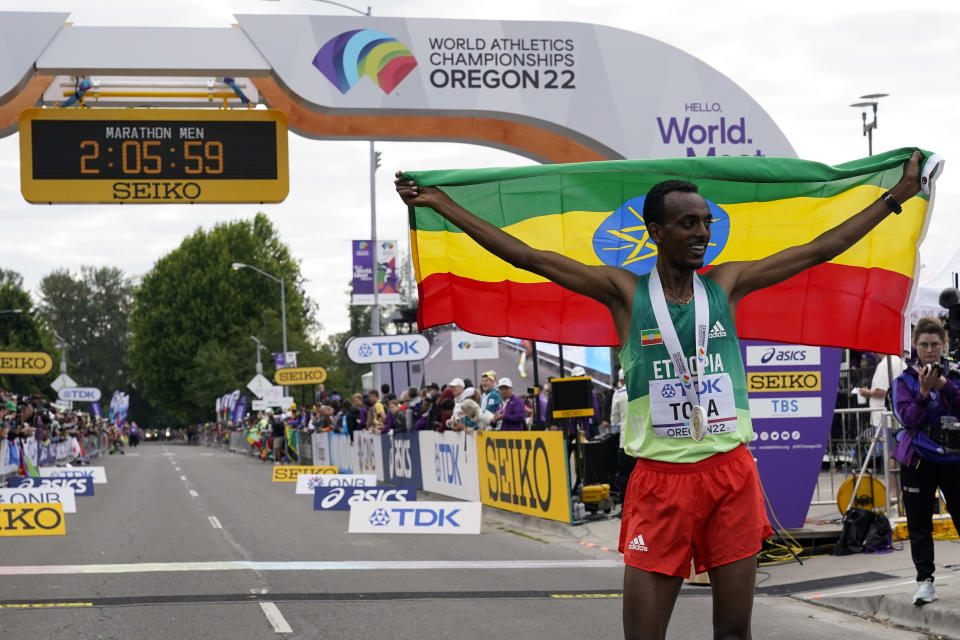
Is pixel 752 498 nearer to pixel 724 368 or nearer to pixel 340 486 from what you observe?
pixel 724 368

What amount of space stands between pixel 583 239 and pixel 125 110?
7920mm

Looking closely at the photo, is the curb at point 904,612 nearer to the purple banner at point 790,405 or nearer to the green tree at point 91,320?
the purple banner at point 790,405

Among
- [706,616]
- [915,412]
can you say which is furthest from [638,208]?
[706,616]

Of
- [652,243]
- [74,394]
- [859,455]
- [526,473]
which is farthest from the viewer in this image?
[74,394]

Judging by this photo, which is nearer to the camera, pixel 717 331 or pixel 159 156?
pixel 717 331

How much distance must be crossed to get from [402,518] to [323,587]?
189 inches

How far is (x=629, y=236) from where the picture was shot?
8078 mm

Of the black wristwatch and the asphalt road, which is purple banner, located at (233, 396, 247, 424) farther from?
the black wristwatch

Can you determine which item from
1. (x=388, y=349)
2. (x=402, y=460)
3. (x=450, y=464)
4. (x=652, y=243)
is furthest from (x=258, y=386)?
(x=652, y=243)

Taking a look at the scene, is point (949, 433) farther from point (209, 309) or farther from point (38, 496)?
point (209, 309)

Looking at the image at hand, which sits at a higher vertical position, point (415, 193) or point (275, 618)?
point (415, 193)

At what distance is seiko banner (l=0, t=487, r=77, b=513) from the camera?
1798 centimetres

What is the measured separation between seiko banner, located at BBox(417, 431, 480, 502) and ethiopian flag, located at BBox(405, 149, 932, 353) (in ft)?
34.7

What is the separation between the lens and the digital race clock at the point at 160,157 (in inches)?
551
